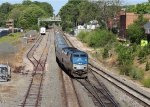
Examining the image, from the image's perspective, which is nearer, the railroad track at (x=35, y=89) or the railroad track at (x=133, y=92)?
the railroad track at (x=35, y=89)

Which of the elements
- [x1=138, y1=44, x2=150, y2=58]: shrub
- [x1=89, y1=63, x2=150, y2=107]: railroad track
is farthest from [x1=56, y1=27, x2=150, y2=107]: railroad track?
[x1=138, y1=44, x2=150, y2=58]: shrub

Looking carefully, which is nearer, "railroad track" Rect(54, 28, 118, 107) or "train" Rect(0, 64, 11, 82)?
"railroad track" Rect(54, 28, 118, 107)

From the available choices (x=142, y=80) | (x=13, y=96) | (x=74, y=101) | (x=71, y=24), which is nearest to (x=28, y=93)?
(x=13, y=96)

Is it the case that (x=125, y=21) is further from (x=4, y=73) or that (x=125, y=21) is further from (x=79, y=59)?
(x=4, y=73)

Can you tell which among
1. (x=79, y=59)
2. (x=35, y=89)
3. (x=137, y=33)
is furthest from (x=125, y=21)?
(x=35, y=89)

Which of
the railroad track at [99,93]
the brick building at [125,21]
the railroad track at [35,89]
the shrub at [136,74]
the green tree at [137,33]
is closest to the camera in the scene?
the railroad track at [35,89]

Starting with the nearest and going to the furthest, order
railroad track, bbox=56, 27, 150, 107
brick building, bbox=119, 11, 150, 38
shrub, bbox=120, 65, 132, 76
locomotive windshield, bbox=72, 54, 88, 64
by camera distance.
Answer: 1. railroad track, bbox=56, 27, 150, 107
2. locomotive windshield, bbox=72, 54, 88, 64
3. shrub, bbox=120, 65, 132, 76
4. brick building, bbox=119, 11, 150, 38

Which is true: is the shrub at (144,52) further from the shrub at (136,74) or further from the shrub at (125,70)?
the shrub at (136,74)

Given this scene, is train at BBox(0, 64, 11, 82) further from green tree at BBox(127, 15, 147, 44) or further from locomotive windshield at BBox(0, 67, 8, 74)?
green tree at BBox(127, 15, 147, 44)

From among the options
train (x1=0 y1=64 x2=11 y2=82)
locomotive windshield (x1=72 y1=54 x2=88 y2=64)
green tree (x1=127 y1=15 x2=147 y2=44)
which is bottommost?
train (x1=0 y1=64 x2=11 y2=82)

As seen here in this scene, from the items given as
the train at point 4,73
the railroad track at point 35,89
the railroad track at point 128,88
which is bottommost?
the railroad track at point 128,88

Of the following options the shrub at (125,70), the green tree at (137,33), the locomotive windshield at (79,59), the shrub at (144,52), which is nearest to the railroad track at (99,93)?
the locomotive windshield at (79,59)

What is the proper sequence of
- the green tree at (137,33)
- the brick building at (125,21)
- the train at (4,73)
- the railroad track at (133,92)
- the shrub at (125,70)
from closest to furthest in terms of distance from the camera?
the railroad track at (133,92)
the train at (4,73)
the shrub at (125,70)
the green tree at (137,33)
the brick building at (125,21)

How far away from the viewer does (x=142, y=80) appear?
34188 millimetres
